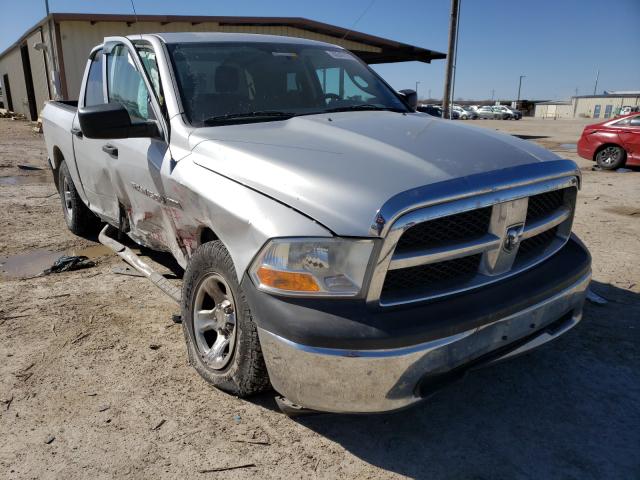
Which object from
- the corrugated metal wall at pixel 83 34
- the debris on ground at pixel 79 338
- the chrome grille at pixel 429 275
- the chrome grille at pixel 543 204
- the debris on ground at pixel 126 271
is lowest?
the debris on ground at pixel 126 271

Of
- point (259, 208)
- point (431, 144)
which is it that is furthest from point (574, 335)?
point (259, 208)

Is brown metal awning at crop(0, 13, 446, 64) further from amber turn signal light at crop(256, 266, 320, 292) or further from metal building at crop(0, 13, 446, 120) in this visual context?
amber turn signal light at crop(256, 266, 320, 292)

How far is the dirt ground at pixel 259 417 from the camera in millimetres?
2258

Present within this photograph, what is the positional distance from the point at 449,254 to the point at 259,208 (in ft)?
2.65

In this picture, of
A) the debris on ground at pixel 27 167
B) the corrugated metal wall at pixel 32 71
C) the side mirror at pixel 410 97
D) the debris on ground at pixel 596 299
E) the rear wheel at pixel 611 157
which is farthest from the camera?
A: the corrugated metal wall at pixel 32 71

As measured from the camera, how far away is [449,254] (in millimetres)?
2096

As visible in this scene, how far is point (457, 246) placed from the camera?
212 cm

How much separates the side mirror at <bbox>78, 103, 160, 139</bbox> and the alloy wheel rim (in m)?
0.99

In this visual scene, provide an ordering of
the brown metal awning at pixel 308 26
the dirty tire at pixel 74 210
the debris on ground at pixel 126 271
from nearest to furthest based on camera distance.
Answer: the debris on ground at pixel 126 271, the dirty tire at pixel 74 210, the brown metal awning at pixel 308 26

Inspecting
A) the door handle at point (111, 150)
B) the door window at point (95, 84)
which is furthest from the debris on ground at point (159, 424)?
the door window at point (95, 84)

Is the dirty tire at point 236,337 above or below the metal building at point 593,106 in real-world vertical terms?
above

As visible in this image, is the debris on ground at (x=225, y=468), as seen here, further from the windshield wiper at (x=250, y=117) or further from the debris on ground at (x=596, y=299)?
the debris on ground at (x=596, y=299)

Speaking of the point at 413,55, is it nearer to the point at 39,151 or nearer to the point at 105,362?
the point at 39,151

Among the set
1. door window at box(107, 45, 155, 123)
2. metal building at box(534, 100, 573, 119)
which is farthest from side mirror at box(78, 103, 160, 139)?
metal building at box(534, 100, 573, 119)
